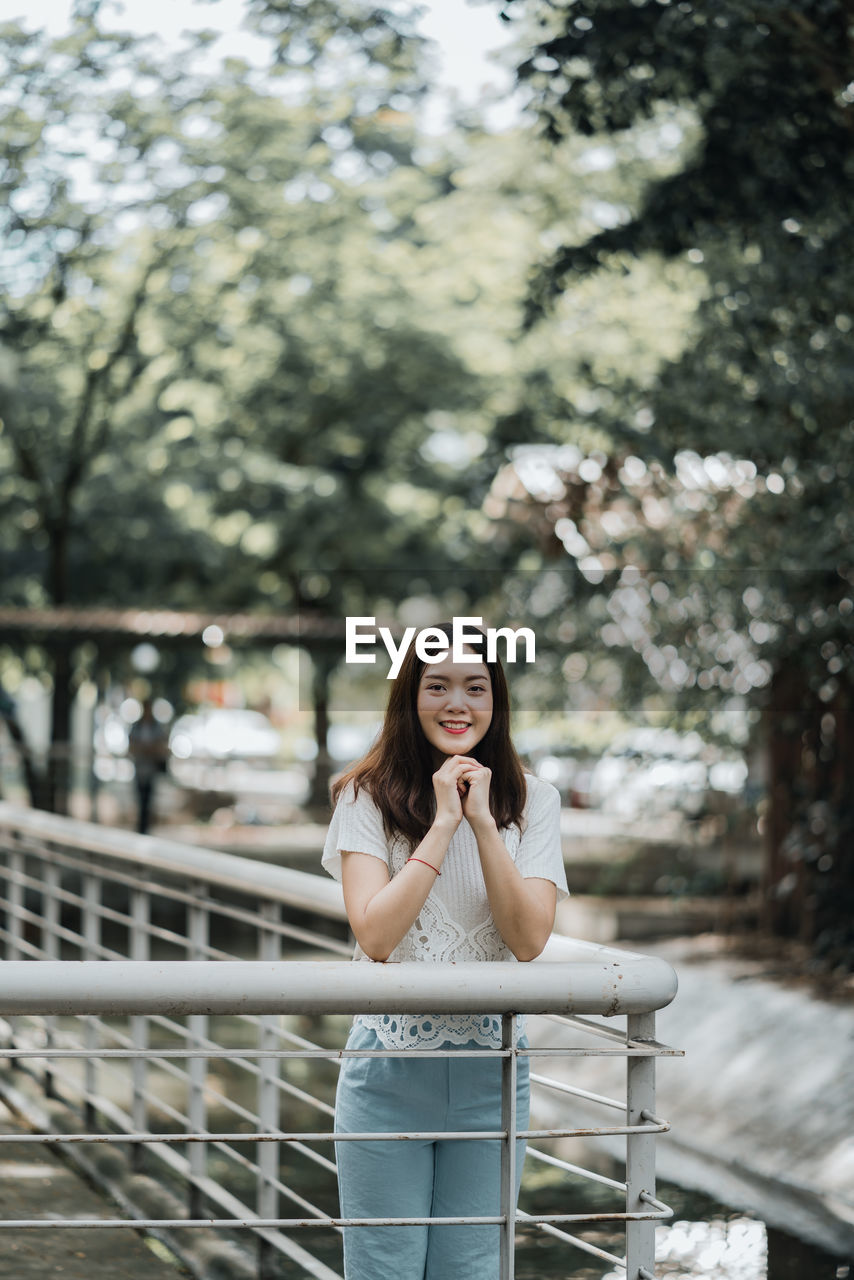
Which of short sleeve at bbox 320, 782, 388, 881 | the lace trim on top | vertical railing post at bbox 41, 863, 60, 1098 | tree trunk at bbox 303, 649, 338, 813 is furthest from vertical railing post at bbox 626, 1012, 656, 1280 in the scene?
tree trunk at bbox 303, 649, 338, 813

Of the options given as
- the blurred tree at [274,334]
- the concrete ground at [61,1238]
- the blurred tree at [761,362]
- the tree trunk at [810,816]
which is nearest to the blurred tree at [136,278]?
the blurred tree at [274,334]

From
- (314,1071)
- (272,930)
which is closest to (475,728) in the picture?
(272,930)

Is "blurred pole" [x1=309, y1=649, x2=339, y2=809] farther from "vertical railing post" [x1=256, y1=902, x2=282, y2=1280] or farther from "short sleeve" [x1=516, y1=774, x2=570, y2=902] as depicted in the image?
"short sleeve" [x1=516, y1=774, x2=570, y2=902]

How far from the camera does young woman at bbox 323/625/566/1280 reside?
9.82 ft

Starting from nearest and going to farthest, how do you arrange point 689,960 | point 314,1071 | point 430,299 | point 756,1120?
point 756,1120, point 314,1071, point 689,960, point 430,299

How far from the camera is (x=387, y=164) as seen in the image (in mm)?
19531

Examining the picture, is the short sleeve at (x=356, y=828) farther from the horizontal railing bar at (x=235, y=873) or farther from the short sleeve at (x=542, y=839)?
the horizontal railing bar at (x=235, y=873)

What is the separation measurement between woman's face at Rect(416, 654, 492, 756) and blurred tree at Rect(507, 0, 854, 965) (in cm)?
542

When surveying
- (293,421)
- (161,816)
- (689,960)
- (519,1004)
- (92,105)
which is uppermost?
(519,1004)

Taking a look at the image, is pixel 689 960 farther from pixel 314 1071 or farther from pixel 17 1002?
pixel 17 1002

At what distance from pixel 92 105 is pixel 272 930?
11.9 meters

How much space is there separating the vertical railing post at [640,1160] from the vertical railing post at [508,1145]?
197 millimetres

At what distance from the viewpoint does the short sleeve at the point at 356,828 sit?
2986mm

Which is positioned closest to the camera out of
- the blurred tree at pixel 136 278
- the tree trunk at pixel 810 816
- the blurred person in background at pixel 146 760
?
the tree trunk at pixel 810 816
